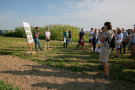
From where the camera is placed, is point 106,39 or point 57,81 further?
point 106,39

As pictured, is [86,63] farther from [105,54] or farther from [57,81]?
[57,81]

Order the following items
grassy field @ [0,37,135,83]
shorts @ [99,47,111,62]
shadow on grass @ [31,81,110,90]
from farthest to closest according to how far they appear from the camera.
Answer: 1. grassy field @ [0,37,135,83]
2. shorts @ [99,47,111,62]
3. shadow on grass @ [31,81,110,90]

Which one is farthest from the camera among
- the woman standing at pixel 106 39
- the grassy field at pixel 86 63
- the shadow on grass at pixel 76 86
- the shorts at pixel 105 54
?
the grassy field at pixel 86 63

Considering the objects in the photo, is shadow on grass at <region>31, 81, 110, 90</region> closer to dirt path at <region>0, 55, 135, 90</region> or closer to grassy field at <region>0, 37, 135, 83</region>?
dirt path at <region>0, 55, 135, 90</region>

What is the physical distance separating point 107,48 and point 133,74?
1.93 metres

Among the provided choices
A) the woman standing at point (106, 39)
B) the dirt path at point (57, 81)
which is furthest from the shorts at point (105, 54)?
the dirt path at point (57, 81)

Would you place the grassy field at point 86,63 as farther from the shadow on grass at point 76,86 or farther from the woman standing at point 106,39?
→ the woman standing at point 106,39

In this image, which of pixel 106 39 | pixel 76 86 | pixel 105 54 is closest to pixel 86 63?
pixel 105 54

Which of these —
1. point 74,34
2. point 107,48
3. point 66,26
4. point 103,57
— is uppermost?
point 66,26

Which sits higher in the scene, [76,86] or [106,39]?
[106,39]

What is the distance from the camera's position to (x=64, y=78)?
4137 mm

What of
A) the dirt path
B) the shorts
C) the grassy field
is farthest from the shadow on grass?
the shorts

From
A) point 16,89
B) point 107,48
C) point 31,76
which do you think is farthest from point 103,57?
point 16,89

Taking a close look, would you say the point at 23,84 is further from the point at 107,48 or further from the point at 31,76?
the point at 107,48
